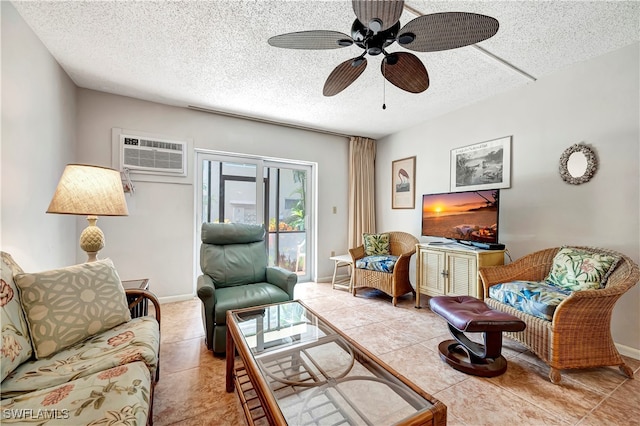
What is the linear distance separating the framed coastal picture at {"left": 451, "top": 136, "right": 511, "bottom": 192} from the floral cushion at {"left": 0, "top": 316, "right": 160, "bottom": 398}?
3413 mm

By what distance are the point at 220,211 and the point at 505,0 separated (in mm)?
3481

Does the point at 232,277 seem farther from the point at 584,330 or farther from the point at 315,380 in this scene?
the point at 584,330

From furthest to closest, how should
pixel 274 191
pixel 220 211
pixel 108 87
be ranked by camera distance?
pixel 274 191 → pixel 220 211 → pixel 108 87

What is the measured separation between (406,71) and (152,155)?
2.97 m

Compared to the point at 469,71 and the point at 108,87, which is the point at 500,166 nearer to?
the point at 469,71

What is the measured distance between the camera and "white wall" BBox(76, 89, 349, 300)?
2.92 m

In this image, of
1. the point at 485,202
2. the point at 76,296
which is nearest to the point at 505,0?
the point at 485,202

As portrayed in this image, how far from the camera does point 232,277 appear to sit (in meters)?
2.40

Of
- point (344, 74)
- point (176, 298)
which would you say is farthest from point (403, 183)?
point (176, 298)

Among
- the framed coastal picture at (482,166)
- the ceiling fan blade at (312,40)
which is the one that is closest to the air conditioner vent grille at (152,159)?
the ceiling fan blade at (312,40)

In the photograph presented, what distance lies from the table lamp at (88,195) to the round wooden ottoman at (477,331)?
7.90ft

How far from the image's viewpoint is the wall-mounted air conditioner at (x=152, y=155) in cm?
301

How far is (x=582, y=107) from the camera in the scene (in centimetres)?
231

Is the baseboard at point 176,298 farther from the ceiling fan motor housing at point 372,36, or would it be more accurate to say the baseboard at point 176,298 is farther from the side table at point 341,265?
the ceiling fan motor housing at point 372,36
